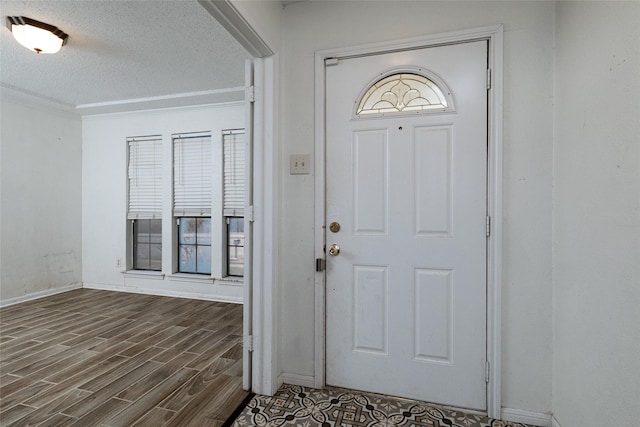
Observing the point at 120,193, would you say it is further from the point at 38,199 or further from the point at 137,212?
the point at 38,199

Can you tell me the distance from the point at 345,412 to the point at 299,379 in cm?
40

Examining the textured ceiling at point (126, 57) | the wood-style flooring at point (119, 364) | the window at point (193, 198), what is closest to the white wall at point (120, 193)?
the window at point (193, 198)

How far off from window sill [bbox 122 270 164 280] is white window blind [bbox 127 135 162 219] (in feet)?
2.60

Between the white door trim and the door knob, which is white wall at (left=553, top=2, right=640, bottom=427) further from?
the white door trim

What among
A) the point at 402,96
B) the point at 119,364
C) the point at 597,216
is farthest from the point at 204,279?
the point at 597,216

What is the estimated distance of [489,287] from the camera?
5.70ft

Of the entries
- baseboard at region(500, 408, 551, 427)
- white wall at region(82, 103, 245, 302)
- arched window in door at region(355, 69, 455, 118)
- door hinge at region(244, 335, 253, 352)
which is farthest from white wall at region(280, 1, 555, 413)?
white wall at region(82, 103, 245, 302)

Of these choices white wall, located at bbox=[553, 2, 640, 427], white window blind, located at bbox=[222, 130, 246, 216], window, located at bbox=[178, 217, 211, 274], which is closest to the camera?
white wall, located at bbox=[553, 2, 640, 427]

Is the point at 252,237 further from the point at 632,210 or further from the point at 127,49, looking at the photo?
the point at 127,49

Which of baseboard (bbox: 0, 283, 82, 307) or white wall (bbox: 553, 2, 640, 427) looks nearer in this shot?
white wall (bbox: 553, 2, 640, 427)

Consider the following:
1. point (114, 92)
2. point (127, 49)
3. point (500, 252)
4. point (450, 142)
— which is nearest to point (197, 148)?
point (114, 92)

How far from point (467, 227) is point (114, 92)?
13.7ft

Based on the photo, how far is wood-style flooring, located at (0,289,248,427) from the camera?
1.80m

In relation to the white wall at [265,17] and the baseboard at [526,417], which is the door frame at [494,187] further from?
the white wall at [265,17]
